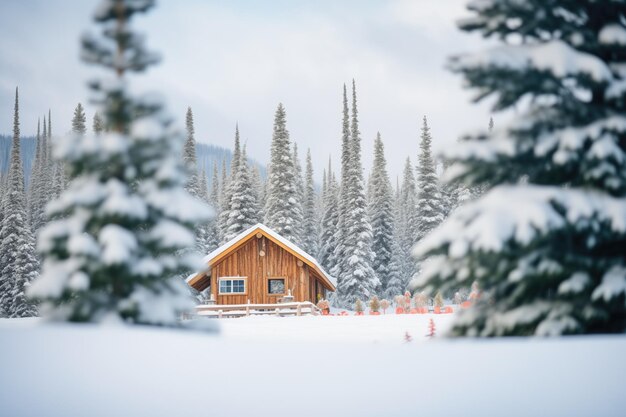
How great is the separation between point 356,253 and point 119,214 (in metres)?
37.9

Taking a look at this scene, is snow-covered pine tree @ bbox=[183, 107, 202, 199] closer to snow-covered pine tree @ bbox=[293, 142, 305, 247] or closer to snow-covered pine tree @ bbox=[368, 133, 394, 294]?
snow-covered pine tree @ bbox=[293, 142, 305, 247]

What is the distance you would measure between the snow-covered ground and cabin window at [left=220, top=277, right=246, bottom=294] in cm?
2433

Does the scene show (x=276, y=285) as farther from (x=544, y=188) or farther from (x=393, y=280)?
(x=544, y=188)

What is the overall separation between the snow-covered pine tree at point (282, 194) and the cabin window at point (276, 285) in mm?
10912

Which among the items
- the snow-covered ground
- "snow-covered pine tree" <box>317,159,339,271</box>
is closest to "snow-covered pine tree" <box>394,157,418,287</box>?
"snow-covered pine tree" <box>317,159,339,271</box>

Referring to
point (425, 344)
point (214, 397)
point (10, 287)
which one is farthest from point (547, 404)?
point (10, 287)

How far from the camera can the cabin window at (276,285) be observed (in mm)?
30312

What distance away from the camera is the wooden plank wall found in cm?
2958

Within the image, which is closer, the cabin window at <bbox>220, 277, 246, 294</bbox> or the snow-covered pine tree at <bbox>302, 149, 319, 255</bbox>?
the cabin window at <bbox>220, 277, 246, 294</bbox>

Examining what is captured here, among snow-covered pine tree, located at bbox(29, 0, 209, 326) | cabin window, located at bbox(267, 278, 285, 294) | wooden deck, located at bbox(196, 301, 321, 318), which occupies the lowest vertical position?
wooden deck, located at bbox(196, 301, 321, 318)

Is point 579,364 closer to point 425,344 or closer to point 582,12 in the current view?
point 425,344

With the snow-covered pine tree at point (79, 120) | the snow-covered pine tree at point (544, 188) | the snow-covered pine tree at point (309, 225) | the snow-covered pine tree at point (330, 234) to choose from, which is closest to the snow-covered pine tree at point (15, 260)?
the snow-covered pine tree at point (79, 120)

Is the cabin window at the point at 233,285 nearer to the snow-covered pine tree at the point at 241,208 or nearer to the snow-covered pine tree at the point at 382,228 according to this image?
the snow-covered pine tree at the point at 241,208

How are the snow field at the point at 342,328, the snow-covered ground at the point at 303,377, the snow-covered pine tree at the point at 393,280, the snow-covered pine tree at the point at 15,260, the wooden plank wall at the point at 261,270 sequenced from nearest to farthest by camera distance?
the snow-covered ground at the point at 303,377 < the snow field at the point at 342,328 < the wooden plank wall at the point at 261,270 < the snow-covered pine tree at the point at 15,260 < the snow-covered pine tree at the point at 393,280
